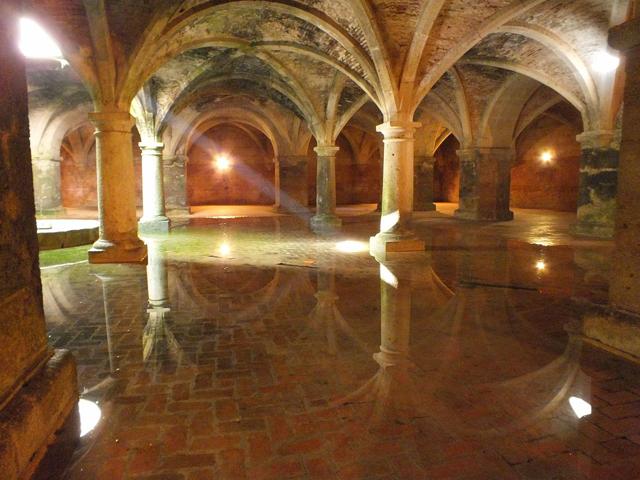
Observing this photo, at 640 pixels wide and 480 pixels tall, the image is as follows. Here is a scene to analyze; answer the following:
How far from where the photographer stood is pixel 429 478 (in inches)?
87.4

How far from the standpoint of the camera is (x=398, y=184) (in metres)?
9.56

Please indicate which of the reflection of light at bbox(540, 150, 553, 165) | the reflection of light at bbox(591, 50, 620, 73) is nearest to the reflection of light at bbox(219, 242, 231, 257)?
the reflection of light at bbox(591, 50, 620, 73)

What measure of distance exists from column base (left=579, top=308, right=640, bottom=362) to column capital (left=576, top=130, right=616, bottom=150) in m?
10.2

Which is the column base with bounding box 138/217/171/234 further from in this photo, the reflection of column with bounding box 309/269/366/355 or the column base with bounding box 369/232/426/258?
the reflection of column with bounding box 309/269/366/355

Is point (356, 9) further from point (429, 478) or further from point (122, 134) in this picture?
point (429, 478)

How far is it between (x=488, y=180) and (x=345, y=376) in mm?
14837

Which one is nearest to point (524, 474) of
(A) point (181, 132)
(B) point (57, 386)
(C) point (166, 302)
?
(B) point (57, 386)

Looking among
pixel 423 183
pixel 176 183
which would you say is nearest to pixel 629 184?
pixel 423 183

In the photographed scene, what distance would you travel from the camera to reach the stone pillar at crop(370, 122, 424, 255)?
31.0ft

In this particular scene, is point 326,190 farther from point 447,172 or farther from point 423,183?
point 447,172

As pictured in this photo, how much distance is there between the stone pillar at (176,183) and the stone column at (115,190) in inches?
467

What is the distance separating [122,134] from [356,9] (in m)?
4.93

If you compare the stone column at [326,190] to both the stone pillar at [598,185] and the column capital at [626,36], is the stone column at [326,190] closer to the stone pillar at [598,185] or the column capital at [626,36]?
the stone pillar at [598,185]

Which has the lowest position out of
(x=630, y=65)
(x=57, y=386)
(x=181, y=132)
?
(x=57, y=386)
